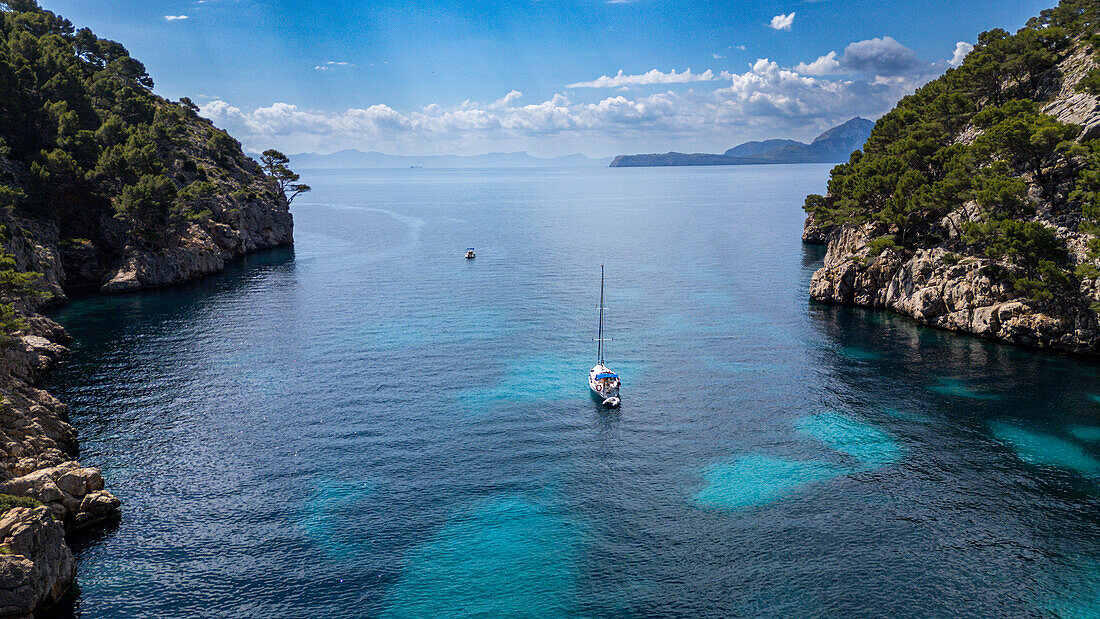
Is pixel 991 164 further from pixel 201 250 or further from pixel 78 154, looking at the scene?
pixel 78 154

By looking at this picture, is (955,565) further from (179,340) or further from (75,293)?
(75,293)

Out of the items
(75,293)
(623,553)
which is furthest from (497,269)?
(623,553)

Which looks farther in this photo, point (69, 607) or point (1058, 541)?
point (1058, 541)

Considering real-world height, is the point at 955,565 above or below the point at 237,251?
below

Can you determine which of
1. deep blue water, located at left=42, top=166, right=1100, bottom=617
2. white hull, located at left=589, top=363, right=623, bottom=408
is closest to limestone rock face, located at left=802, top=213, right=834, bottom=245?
deep blue water, located at left=42, top=166, right=1100, bottom=617

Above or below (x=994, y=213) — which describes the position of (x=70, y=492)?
below

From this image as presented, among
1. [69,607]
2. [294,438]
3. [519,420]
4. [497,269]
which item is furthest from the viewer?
[497,269]

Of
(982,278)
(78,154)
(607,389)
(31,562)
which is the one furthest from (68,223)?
(982,278)
